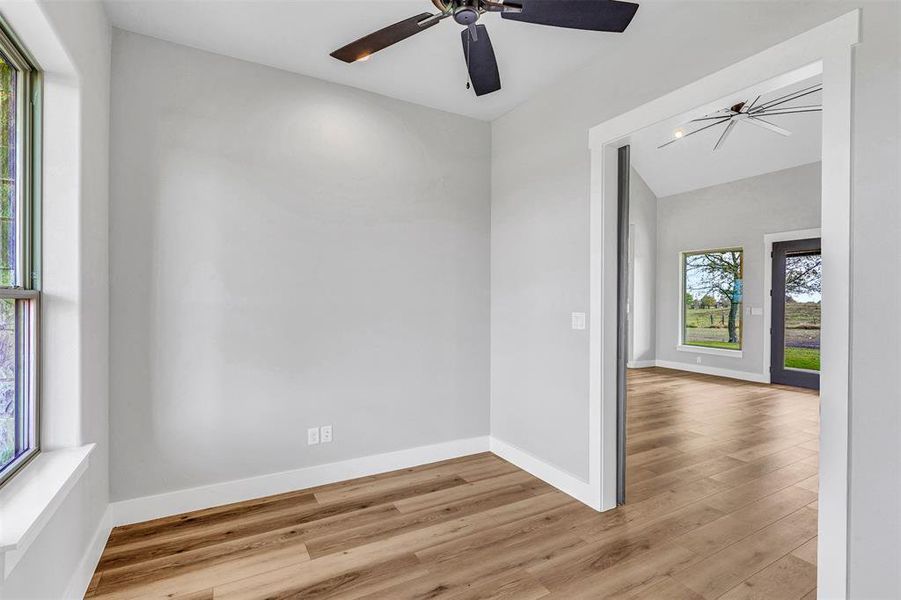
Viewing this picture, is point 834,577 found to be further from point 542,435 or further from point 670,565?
point 542,435

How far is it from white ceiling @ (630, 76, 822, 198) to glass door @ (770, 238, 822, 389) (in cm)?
122

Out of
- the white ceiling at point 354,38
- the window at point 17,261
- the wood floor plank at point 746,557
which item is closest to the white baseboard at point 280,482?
the window at point 17,261

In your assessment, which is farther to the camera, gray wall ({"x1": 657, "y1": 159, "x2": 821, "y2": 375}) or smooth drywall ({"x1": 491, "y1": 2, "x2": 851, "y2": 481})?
gray wall ({"x1": 657, "y1": 159, "x2": 821, "y2": 375})

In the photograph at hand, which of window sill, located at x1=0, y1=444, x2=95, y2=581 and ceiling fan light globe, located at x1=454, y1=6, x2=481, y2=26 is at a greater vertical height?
ceiling fan light globe, located at x1=454, y1=6, x2=481, y2=26

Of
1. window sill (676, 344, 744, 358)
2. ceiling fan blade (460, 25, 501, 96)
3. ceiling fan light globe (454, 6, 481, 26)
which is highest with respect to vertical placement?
ceiling fan blade (460, 25, 501, 96)

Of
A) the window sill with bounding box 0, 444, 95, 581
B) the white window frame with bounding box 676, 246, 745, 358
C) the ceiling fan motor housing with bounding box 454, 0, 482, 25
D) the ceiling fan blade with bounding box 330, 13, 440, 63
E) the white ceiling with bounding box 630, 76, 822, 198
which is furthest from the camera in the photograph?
the white window frame with bounding box 676, 246, 745, 358

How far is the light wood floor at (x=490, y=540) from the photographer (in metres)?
1.94

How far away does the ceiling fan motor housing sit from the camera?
1.67 metres

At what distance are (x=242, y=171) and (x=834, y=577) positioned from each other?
11.3ft

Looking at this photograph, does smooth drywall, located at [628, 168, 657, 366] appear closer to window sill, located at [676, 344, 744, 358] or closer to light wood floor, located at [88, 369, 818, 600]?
window sill, located at [676, 344, 744, 358]

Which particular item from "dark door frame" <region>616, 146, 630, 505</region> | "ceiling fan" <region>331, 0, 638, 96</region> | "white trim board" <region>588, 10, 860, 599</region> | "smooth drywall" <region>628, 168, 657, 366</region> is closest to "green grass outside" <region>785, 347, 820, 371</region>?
"smooth drywall" <region>628, 168, 657, 366</region>

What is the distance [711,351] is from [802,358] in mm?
1202

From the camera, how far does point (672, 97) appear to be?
223cm

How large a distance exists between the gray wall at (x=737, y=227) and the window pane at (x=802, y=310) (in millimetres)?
333
